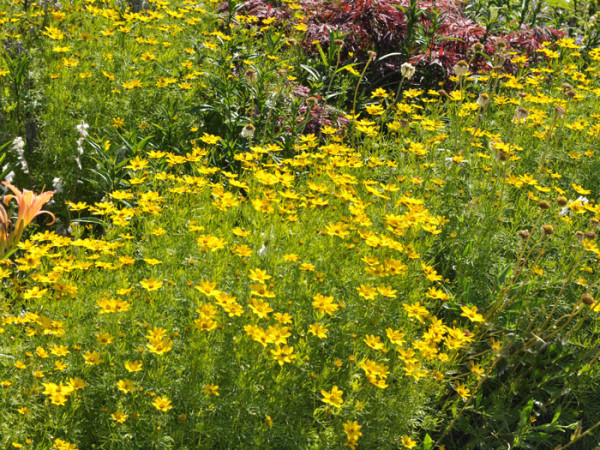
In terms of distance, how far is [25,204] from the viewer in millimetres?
2443

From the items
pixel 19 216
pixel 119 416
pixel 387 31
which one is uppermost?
pixel 387 31

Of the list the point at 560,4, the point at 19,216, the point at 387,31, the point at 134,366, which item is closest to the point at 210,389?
the point at 134,366

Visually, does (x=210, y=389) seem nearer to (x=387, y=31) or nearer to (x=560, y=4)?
(x=387, y=31)

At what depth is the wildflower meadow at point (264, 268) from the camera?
200cm

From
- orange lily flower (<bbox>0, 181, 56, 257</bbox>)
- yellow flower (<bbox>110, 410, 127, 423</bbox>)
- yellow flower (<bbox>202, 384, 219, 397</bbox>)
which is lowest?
yellow flower (<bbox>110, 410, 127, 423</bbox>)

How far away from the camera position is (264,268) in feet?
7.93

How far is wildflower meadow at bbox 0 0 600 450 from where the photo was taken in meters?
2.00

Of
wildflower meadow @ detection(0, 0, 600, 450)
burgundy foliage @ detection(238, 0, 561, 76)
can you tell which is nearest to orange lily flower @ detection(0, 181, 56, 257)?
wildflower meadow @ detection(0, 0, 600, 450)

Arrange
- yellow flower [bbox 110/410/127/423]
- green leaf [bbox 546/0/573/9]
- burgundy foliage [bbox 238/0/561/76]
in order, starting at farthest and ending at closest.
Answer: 1. green leaf [bbox 546/0/573/9]
2. burgundy foliage [bbox 238/0/561/76]
3. yellow flower [bbox 110/410/127/423]

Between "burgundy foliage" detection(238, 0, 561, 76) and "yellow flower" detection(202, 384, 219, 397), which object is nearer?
"yellow flower" detection(202, 384, 219, 397)

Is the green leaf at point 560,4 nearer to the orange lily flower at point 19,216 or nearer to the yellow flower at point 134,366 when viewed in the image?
the orange lily flower at point 19,216

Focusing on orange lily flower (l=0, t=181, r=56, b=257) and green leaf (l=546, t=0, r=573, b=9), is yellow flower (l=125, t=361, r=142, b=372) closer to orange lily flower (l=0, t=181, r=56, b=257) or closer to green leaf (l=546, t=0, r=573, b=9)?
orange lily flower (l=0, t=181, r=56, b=257)

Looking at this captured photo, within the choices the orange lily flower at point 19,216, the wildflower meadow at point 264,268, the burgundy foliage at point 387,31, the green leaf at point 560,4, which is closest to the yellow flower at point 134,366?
the wildflower meadow at point 264,268

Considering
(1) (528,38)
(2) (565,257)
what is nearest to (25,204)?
(2) (565,257)
